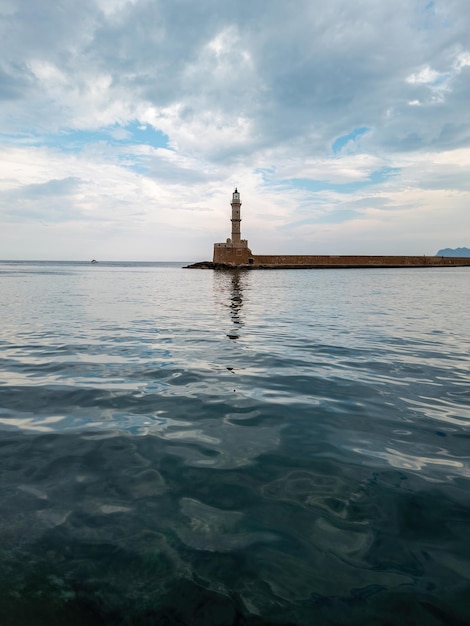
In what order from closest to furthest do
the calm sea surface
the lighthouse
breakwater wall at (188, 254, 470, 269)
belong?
the calm sea surface
the lighthouse
breakwater wall at (188, 254, 470, 269)

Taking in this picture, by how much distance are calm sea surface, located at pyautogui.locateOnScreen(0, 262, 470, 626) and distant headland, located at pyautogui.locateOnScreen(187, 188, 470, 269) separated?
7536 centimetres

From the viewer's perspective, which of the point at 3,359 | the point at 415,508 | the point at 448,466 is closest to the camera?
the point at 415,508

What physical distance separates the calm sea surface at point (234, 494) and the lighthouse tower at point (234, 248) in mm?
74606

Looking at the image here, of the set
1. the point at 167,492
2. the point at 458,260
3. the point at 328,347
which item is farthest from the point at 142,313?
the point at 458,260

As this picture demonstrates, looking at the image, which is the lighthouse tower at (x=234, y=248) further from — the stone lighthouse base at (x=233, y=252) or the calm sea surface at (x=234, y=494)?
the calm sea surface at (x=234, y=494)

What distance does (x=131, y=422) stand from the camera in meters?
5.00

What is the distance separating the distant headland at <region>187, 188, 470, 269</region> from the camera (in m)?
84.0

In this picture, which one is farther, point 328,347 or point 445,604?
point 328,347

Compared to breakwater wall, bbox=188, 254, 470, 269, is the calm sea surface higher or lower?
lower

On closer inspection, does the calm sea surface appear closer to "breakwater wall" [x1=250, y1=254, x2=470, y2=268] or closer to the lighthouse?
the lighthouse

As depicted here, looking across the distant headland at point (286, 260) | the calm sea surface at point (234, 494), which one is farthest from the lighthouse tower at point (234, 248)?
the calm sea surface at point (234, 494)

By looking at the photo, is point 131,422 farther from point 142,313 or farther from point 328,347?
point 142,313

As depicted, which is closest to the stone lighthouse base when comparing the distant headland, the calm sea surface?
the distant headland

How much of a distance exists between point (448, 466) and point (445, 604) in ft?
6.14
